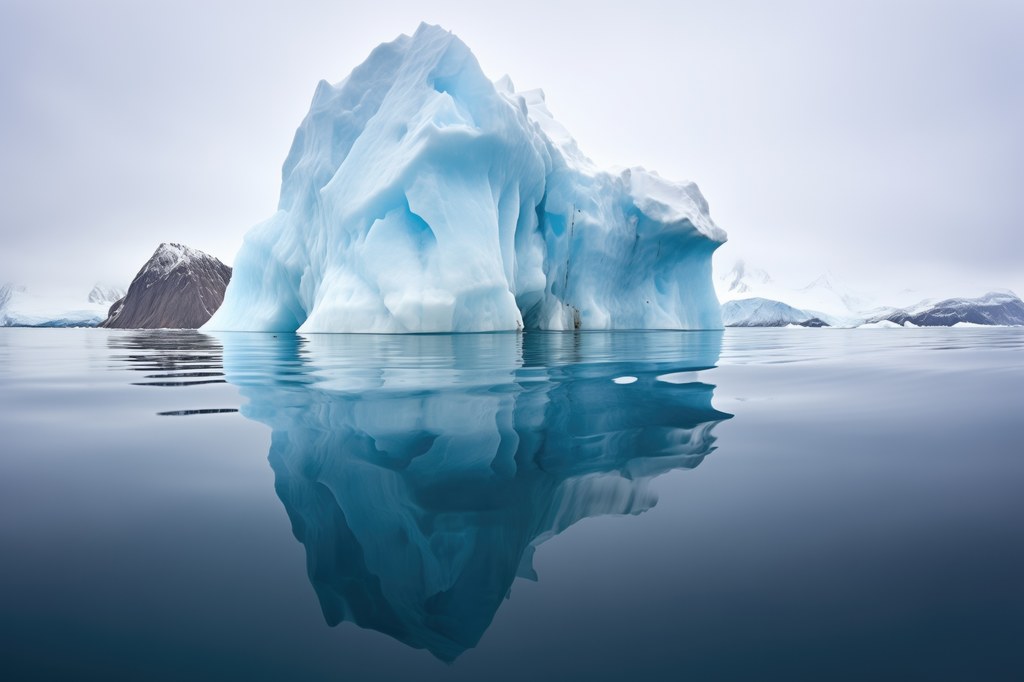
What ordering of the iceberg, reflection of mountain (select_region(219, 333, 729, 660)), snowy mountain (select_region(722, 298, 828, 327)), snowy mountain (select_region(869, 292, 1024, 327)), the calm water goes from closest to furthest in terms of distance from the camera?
1. the calm water
2. reflection of mountain (select_region(219, 333, 729, 660))
3. the iceberg
4. snowy mountain (select_region(722, 298, 828, 327))
5. snowy mountain (select_region(869, 292, 1024, 327))

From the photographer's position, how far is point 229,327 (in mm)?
19406

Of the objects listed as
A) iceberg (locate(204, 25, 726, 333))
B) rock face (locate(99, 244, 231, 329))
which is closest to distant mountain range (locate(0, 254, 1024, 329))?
rock face (locate(99, 244, 231, 329))

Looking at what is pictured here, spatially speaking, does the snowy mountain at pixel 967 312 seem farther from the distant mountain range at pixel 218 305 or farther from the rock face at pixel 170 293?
the rock face at pixel 170 293

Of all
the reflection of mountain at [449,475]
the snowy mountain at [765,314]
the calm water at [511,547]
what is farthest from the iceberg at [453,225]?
the snowy mountain at [765,314]

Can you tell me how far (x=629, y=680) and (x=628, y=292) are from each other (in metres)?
21.3

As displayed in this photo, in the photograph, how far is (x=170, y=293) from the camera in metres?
111

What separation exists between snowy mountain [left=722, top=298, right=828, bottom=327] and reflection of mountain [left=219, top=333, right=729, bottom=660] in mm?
70156

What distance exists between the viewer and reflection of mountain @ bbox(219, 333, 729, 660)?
108cm

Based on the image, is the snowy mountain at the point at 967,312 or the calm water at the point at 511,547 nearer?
the calm water at the point at 511,547

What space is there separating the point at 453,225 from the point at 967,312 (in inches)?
4285

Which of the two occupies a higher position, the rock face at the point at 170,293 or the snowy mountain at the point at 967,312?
the rock face at the point at 170,293

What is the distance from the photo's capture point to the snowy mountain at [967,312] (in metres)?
86.6

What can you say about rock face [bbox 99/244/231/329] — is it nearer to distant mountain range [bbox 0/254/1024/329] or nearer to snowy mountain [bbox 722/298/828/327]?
distant mountain range [bbox 0/254/1024/329]

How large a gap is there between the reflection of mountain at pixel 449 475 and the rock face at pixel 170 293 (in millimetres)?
118983
